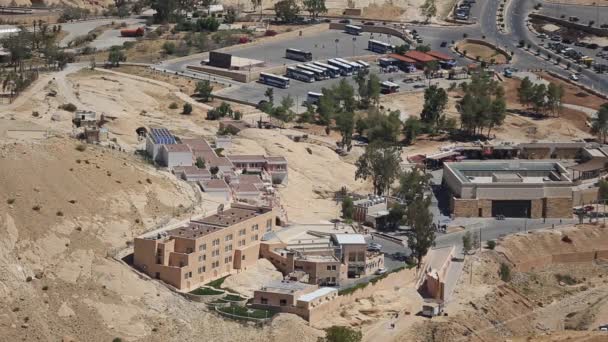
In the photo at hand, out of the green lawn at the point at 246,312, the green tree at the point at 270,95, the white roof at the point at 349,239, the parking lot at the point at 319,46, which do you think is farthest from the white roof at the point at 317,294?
the parking lot at the point at 319,46

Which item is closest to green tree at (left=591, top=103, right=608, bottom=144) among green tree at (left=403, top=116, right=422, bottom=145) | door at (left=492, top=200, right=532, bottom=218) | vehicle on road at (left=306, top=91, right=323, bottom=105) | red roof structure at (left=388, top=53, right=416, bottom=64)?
green tree at (left=403, top=116, right=422, bottom=145)

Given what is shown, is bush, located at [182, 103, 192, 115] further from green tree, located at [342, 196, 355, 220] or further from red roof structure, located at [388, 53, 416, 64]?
red roof structure, located at [388, 53, 416, 64]

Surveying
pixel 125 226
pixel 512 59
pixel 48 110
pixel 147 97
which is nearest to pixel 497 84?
pixel 512 59

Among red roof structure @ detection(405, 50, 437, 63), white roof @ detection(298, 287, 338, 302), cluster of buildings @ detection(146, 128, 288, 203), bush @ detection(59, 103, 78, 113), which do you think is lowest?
white roof @ detection(298, 287, 338, 302)

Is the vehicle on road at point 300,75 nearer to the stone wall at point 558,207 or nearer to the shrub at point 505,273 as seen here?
the stone wall at point 558,207

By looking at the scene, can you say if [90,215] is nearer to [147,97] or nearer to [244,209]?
[244,209]

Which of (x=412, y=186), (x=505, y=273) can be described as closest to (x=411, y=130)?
(x=412, y=186)
